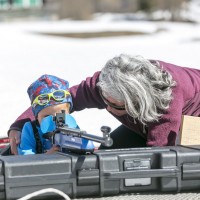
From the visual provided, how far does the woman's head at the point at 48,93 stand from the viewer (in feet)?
8.95

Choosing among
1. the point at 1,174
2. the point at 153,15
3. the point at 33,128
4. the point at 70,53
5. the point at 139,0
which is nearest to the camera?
the point at 1,174

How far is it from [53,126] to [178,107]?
1.81 feet

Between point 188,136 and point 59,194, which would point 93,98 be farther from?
point 59,194

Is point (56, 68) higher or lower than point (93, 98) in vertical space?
lower

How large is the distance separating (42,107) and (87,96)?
0.32m

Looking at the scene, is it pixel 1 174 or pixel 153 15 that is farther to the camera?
pixel 153 15

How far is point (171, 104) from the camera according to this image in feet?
8.27

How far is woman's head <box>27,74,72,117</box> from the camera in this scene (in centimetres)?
273

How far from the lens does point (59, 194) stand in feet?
7.01

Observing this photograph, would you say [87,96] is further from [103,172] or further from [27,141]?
[103,172]

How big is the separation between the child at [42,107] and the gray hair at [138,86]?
0.28 meters

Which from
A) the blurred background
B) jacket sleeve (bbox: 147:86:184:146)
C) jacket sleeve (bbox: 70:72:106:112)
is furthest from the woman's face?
the blurred background

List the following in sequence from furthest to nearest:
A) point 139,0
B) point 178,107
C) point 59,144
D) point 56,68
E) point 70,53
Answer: point 139,0 < point 70,53 < point 56,68 < point 178,107 < point 59,144

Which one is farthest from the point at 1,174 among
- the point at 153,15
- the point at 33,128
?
the point at 153,15
